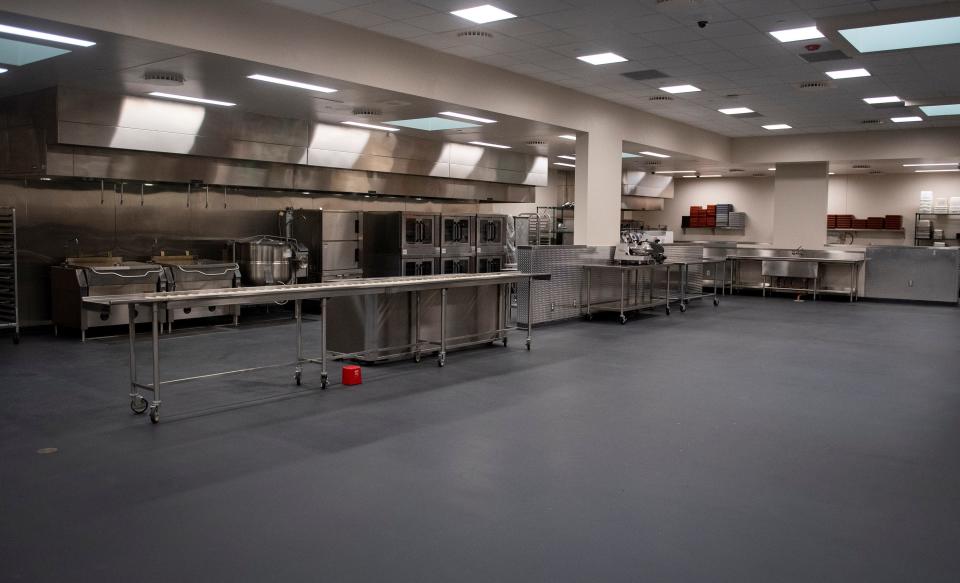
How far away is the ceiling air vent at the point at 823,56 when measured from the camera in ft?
24.6

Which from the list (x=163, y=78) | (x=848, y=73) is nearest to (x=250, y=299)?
(x=163, y=78)

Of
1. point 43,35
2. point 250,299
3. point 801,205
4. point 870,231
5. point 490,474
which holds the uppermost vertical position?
point 43,35

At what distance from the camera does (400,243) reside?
9305 mm

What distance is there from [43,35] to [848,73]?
818 centimetres

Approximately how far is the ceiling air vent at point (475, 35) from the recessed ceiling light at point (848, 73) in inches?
168

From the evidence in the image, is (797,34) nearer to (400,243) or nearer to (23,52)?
(400,243)

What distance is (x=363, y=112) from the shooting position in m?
8.68

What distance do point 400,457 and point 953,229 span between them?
1598 cm

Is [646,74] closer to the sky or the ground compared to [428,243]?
closer to the sky

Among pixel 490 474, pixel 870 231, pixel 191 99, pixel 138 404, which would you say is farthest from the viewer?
pixel 870 231

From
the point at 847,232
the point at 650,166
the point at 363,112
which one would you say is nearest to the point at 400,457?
the point at 363,112

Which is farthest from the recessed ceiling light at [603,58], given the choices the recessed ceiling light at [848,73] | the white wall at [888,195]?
the white wall at [888,195]

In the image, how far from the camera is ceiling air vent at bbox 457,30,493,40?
676cm

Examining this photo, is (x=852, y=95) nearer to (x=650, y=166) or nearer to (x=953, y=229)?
(x=650, y=166)
